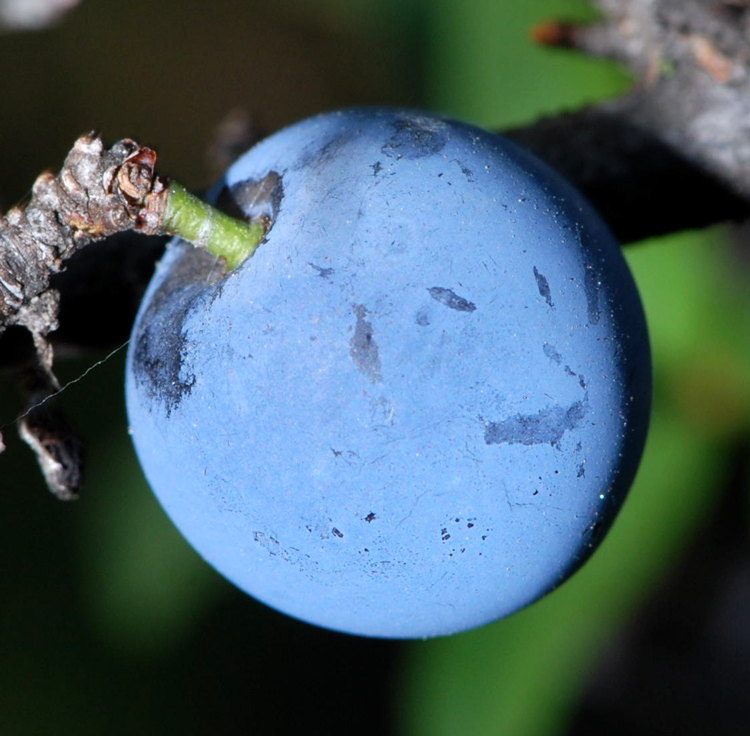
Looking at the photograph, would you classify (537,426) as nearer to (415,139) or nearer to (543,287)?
(543,287)

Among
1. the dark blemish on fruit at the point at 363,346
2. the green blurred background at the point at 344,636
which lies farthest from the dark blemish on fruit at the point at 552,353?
the green blurred background at the point at 344,636

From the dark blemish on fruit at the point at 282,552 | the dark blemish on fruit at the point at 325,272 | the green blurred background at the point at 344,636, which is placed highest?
the dark blemish on fruit at the point at 325,272

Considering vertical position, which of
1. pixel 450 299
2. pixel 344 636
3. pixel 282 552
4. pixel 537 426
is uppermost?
pixel 450 299

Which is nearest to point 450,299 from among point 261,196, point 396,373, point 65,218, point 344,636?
point 396,373

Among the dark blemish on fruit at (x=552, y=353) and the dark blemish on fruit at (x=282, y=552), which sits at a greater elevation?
the dark blemish on fruit at (x=552, y=353)

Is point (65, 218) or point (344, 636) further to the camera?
point (344, 636)

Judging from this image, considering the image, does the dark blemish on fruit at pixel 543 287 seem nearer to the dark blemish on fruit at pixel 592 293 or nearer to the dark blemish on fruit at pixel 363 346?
the dark blemish on fruit at pixel 592 293
